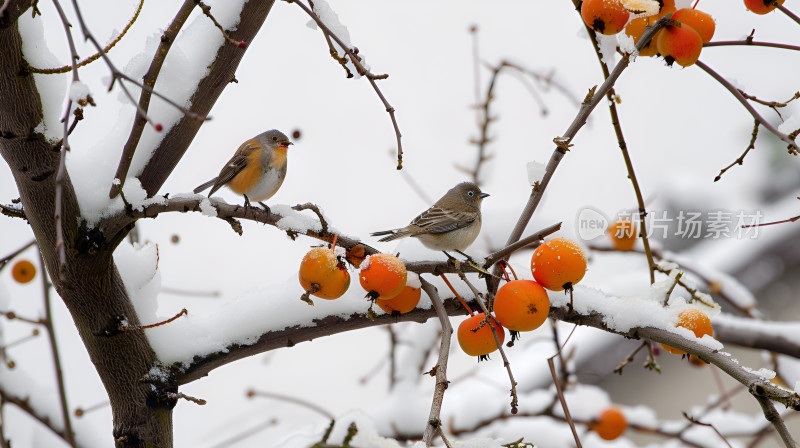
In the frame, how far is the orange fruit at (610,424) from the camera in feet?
8.46

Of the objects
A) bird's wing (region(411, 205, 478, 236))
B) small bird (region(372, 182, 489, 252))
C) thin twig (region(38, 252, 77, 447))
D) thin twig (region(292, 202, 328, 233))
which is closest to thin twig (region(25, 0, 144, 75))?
thin twig (region(292, 202, 328, 233))

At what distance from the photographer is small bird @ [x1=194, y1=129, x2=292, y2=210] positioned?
8.08ft

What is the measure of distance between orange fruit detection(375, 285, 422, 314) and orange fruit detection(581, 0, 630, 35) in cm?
70

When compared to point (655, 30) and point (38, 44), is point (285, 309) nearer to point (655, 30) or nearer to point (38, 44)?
point (38, 44)

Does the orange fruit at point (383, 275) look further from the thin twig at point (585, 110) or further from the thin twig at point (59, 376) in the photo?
the thin twig at point (59, 376)

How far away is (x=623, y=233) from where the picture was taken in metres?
Result: 2.53

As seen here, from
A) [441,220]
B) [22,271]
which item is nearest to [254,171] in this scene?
[441,220]

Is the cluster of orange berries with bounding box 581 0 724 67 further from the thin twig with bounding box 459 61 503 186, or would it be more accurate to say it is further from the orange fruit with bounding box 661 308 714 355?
the thin twig with bounding box 459 61 503 186

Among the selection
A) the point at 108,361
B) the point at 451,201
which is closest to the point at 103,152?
the point at 108,361

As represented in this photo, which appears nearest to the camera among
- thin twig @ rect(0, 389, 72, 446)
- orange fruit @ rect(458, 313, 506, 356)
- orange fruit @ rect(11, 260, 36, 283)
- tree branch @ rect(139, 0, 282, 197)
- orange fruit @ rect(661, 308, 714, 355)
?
orange fruit @ rect(458, 313, 506, 356)

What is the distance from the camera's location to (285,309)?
164 cm

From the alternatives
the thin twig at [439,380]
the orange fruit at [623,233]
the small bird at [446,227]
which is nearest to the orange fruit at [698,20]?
the thin twig at [439,380]

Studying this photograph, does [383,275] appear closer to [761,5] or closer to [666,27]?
[666,27]

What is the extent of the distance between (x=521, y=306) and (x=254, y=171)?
4.85ft
